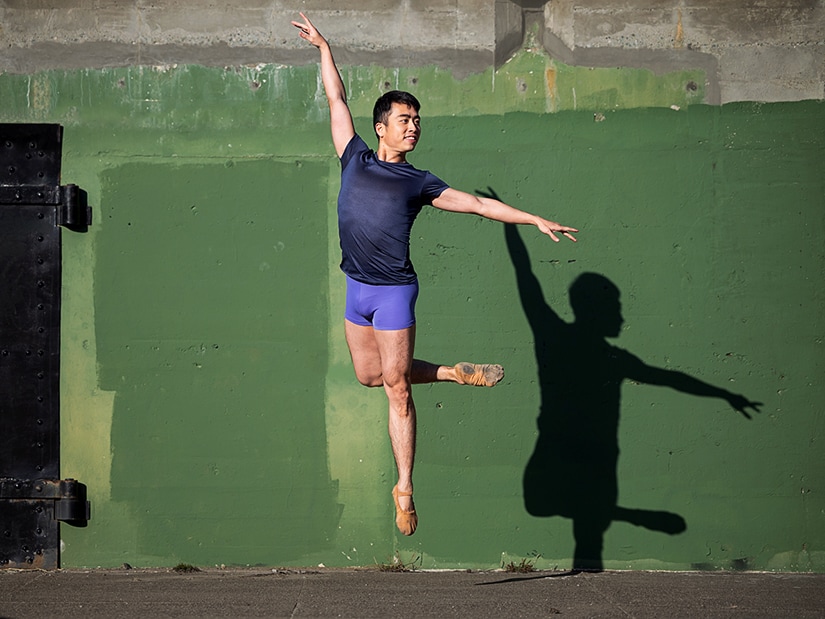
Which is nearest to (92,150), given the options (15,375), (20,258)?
(20,258)

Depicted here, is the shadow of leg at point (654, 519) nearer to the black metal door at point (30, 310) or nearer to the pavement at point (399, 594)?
the pavement at point (399, 594)

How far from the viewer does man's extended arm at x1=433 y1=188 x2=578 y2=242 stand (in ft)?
15.7

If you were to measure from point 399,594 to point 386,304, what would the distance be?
1615mm

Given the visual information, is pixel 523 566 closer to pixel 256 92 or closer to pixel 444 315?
pixel 444 315

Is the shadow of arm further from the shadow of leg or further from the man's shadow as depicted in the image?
the shadow of leg

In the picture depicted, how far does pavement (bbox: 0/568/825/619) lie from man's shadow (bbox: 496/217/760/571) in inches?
14.9

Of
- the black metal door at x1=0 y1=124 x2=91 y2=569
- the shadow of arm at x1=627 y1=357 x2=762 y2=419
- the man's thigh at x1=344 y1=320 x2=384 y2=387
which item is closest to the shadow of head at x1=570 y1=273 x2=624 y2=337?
the shadow of arm at x1=627 y1=357 x2=762 y2=419

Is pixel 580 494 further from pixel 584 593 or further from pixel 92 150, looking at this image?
pixel 92 150

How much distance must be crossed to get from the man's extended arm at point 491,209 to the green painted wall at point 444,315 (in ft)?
4.80

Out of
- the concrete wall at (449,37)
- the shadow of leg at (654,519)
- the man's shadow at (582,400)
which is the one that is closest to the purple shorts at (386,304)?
→ the man's shadow at (582,400)

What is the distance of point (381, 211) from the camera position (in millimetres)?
5070

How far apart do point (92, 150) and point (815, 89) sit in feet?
14.5

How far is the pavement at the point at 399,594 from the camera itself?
5195mm

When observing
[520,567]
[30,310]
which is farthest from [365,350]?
[30,310]
